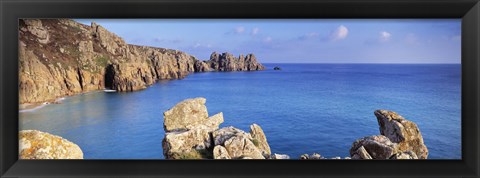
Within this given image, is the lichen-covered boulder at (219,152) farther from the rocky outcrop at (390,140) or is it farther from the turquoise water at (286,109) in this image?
the turquoise water at (286,109)

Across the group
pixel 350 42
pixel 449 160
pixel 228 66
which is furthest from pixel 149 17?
pixel 350 42

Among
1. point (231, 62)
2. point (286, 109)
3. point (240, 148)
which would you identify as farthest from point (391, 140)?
point (286, 109)

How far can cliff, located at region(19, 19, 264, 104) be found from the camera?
8375 millimetres

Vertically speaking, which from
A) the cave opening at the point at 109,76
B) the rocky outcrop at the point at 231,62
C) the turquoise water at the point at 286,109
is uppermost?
the rocky outcrop at the point at 231,62

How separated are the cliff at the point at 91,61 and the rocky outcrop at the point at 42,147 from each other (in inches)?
156

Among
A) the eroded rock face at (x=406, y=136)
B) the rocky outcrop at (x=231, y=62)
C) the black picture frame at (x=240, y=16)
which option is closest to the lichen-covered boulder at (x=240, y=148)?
the black picture frame at (x=240, y=16)

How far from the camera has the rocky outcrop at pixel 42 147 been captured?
2.43m

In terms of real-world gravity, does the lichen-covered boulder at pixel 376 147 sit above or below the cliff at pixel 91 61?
below

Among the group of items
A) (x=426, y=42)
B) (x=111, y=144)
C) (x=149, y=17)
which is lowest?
(x=111, y=144)

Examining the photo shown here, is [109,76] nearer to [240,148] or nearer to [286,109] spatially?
[286,109]

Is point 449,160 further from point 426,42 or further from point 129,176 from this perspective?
point 426,42

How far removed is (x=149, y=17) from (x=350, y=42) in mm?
22238

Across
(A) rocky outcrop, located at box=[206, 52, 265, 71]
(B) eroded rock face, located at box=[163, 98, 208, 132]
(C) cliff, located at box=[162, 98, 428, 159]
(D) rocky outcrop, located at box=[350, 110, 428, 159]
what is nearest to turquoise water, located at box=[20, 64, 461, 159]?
(A) rocky outcrop, located at box=[206, 52, 265, 71]

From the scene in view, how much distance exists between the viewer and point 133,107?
45.3 feet
